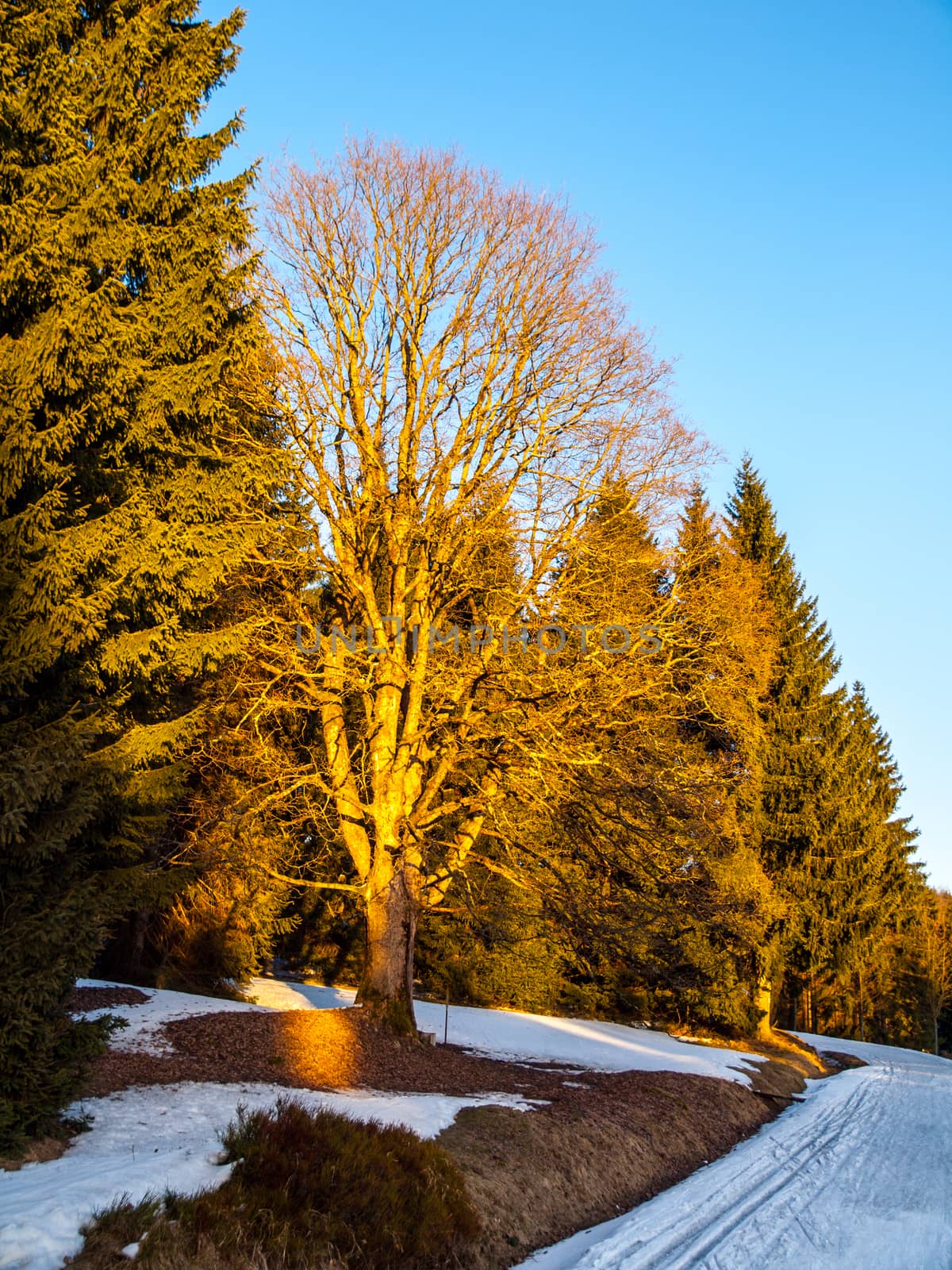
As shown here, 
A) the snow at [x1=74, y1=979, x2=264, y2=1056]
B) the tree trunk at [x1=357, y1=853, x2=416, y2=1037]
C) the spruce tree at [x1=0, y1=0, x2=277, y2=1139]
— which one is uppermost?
the spruce tree at [x1=0, y1=0, x2=277, y2=1139]

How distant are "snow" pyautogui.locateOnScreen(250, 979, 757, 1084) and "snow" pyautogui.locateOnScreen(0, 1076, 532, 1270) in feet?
20.2

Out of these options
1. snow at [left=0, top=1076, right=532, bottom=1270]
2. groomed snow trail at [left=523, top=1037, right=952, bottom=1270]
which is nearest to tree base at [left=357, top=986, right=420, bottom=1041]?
snow at [left=0, top=1076, right=532, bottom=1270]

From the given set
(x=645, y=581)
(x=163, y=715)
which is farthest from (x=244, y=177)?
(x=645, y=581)

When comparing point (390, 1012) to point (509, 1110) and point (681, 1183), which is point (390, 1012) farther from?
point (681, 1183)

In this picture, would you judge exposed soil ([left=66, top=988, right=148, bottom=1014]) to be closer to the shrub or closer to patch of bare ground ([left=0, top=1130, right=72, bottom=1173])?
patch of bare ground ([left=0, top=1130, right=72, bottom=1173])

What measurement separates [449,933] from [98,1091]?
1451cm

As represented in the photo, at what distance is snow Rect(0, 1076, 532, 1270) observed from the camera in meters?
3.93

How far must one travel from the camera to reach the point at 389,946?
11.2m

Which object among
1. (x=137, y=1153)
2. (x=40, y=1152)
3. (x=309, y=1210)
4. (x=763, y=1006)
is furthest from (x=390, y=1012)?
(x=763, y=1006)

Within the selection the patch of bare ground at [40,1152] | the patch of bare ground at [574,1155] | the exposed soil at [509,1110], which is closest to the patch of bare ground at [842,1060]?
the exposed soil at [509,1110]

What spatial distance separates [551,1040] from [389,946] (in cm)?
695

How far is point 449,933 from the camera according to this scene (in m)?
20.9

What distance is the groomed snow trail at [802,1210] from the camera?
6145mm

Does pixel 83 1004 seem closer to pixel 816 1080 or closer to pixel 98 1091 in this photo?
pixel 98 1091
